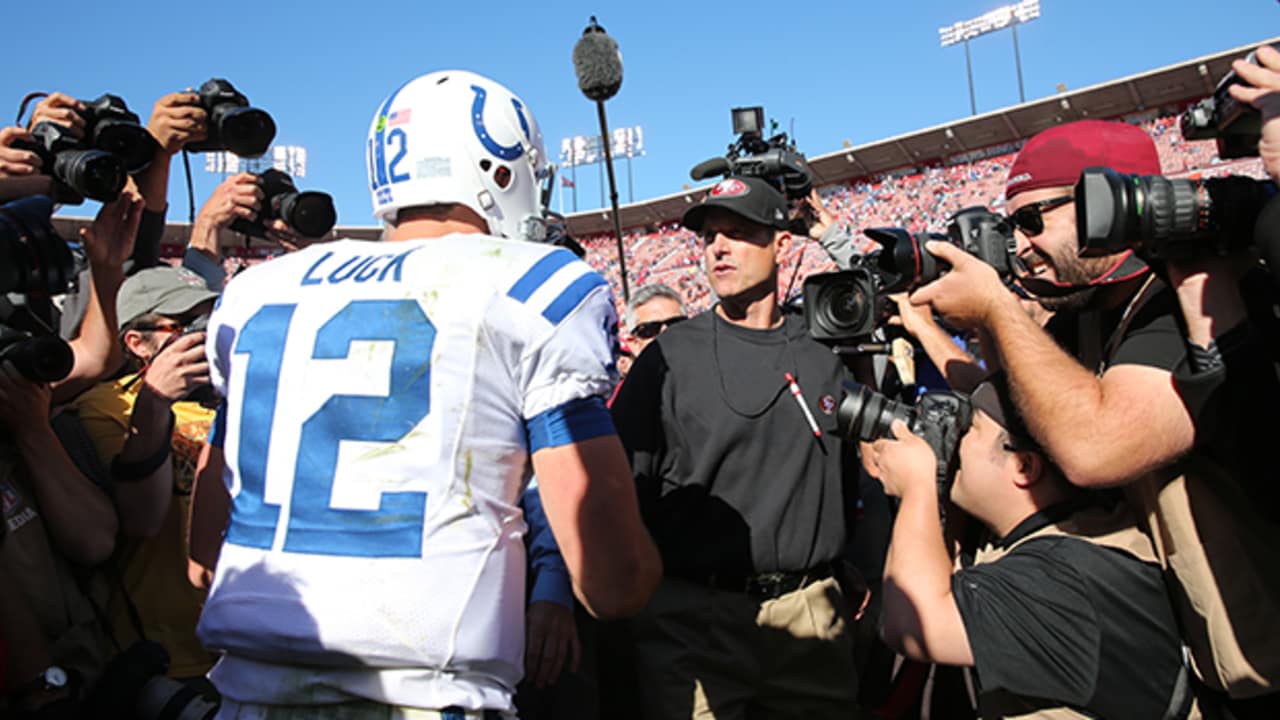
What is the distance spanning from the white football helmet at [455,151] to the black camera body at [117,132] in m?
1.45

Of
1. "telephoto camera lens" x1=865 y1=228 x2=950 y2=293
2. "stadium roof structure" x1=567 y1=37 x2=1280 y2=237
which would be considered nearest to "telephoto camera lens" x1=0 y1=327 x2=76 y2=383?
"telephoto camera lens" x1=865 y1=228 x2=950 y2=293

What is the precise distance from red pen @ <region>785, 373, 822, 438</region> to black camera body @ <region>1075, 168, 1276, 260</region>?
57.3 inches

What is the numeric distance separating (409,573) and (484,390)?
0.34 m

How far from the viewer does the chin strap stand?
216cm

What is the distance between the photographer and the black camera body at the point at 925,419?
7.57 ft

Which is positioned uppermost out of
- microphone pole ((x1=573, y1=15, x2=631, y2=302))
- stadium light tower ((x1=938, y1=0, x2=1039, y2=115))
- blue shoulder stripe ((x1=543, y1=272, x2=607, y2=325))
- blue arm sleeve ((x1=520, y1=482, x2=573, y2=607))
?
stadium light tower ((x1=938, y1=0, x2=1039, y2=115))

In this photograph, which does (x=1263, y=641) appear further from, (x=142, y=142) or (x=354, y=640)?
(x=142, y=142)

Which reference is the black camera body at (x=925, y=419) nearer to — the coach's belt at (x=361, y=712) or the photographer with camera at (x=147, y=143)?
the coach's belt at (x=361, y=712)

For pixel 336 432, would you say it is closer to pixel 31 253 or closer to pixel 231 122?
pixel 31 253

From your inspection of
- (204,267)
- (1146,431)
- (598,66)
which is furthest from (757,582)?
(598,66)

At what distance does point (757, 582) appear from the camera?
289 cm

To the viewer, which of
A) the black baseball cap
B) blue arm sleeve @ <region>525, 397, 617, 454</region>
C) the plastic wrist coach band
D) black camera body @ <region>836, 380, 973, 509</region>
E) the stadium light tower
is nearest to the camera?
blue arm sleeve @ <region>525, 397, 617, 454</region>

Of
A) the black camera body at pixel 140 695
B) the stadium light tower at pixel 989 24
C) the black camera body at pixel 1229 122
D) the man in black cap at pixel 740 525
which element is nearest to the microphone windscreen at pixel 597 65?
the man in black cap at pixel 740 525

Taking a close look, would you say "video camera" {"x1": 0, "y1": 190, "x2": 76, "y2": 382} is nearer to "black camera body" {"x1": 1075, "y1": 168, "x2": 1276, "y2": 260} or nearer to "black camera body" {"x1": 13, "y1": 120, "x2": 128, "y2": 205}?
"black camera body" {"x1": 13, "y1": 120, "x2": 128, "y2": 205}
